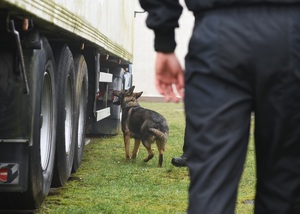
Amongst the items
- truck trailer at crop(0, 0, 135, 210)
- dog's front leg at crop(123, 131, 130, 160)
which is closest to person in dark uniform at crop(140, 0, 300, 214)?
truck trailer at crop(0, 0, 135, 210)

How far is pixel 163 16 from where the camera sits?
2.66m

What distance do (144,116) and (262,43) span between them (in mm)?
7770

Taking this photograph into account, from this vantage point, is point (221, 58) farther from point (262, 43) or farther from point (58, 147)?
point (58, 147)

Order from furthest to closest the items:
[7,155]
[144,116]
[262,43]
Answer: [144,116], [7,155], [262,43]

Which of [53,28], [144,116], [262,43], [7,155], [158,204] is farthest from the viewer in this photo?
[144,116]

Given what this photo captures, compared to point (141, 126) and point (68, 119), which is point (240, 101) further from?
point (141, 126)

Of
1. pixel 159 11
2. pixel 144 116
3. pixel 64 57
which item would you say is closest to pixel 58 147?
pixel 64 57

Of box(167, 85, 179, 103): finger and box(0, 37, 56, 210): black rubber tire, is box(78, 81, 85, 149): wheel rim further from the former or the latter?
box(167, 85, 179, 103): finger

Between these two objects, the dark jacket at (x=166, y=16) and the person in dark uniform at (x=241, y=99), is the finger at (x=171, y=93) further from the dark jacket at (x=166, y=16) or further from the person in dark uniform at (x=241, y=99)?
the person in dark uniform at (x=241, y=99)

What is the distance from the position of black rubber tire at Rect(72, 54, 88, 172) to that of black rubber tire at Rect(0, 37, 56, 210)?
1.63m

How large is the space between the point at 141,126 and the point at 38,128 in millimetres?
4509

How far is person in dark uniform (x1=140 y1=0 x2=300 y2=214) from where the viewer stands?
245 cm

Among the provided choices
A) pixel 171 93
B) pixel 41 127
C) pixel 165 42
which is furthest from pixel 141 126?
pixel 165 42

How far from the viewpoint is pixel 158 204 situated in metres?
6.80
